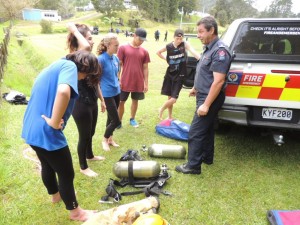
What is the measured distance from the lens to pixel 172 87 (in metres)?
5.38

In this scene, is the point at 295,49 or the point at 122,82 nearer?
the point at 295,49

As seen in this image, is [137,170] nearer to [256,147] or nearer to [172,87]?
[256,147]

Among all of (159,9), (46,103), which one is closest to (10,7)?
(159,9)

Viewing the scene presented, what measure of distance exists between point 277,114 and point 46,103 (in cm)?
283

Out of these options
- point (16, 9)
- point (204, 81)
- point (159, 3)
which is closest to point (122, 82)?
point (204, 81)

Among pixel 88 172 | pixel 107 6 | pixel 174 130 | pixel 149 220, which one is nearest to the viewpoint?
pixel 149 220

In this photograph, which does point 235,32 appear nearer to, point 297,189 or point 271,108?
point 271,108

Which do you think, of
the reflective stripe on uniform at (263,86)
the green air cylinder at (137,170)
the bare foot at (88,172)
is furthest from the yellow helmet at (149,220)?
the reflective stripe on uniform at (263,86)

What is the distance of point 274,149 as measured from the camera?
4.45m

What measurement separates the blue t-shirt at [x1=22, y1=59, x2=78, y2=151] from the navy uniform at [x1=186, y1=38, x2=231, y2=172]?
1637mm

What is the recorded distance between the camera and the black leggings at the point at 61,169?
2.39 meters

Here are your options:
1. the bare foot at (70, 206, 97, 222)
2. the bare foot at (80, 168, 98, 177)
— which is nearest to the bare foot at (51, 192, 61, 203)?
the bare foot at (70, 206, 97, 222)

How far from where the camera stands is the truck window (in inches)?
155

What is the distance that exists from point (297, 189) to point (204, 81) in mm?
1781
